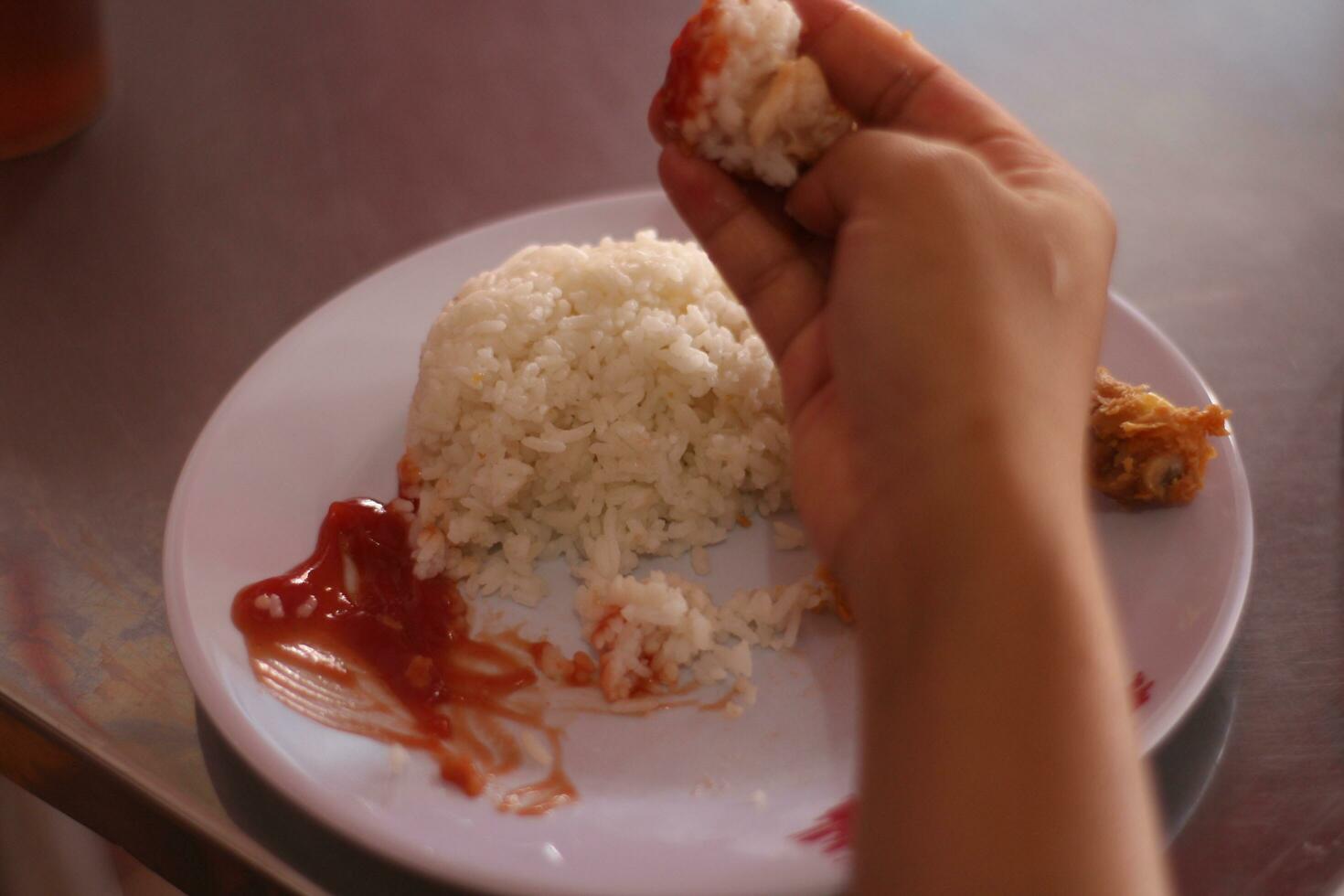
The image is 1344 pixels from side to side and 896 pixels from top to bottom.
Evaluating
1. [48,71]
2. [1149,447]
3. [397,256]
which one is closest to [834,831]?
[1149,447]

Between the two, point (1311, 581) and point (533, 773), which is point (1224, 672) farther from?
point (533, 773)

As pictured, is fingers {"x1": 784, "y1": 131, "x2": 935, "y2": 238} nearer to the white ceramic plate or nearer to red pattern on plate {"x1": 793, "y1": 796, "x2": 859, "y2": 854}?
the white ceramic plate

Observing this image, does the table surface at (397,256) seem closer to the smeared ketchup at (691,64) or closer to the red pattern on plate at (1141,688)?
the red pattern on plate at (1141,688)

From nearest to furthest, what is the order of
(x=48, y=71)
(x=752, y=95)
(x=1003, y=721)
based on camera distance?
(x=1003, y=721) → (x=752, y=95) → (x=48, y=71)

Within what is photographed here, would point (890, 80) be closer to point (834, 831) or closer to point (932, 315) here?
point (932, 315)

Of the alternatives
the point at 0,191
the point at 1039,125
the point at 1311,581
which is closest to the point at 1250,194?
the point at 1039,125

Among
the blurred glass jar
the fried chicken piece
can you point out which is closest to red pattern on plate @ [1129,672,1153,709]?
the fried chicken piece
